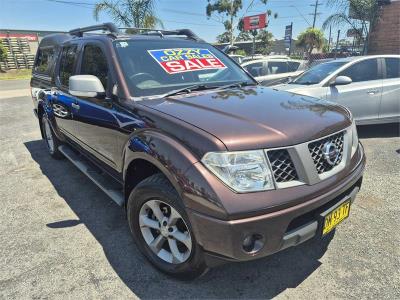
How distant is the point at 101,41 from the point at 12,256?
7.17 feet

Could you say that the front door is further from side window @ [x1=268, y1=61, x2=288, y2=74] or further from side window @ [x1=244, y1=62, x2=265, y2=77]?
side window @ [x1=268, y1=61, x2=288, y2=74]

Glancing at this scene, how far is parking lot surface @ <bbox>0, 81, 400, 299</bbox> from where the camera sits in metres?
2.54

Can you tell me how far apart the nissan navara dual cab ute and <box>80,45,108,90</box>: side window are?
13mm

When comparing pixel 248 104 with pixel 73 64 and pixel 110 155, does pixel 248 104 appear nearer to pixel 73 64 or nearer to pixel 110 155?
pixel 110 155

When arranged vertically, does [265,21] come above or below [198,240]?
above

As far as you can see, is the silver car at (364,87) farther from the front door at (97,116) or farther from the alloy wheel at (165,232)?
the alloy wheel at (165,232)

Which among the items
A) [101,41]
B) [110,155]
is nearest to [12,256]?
[110,155]

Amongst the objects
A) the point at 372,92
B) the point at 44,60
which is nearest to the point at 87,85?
the point at 44,60

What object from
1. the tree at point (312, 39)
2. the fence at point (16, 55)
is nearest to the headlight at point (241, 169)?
the fence at point (16, 55)

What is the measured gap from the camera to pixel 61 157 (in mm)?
5695

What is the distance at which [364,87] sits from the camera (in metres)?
6.27

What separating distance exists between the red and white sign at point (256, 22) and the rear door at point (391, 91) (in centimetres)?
2466

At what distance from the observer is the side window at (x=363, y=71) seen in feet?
21.0

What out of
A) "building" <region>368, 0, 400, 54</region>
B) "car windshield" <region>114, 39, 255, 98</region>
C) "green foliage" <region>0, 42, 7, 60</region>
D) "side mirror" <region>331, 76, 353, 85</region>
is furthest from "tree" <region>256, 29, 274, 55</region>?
"car windshield" <region>114, 39, 255, 98</region>
